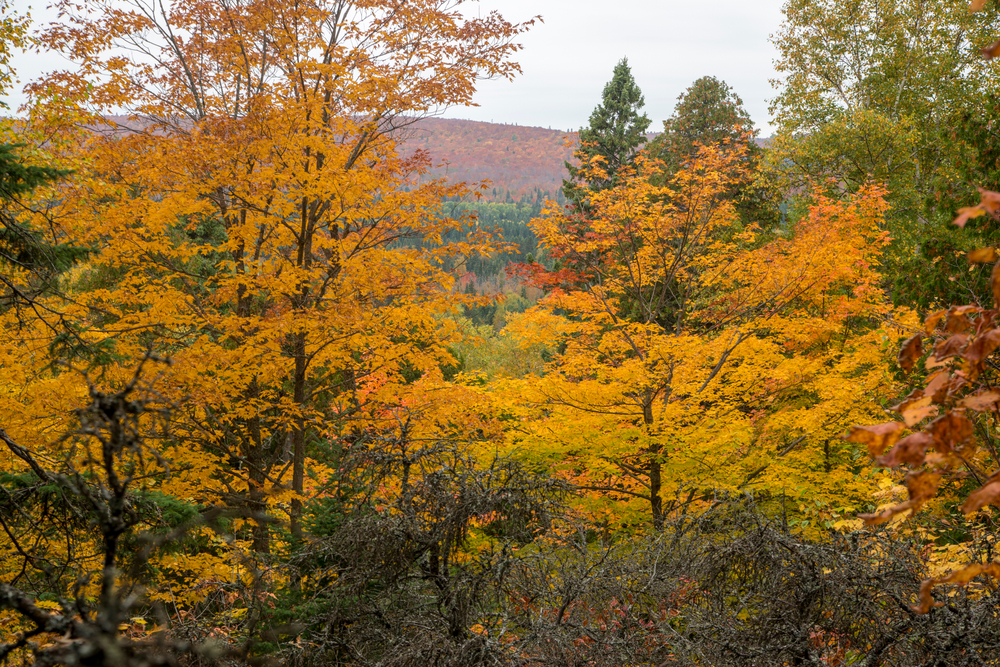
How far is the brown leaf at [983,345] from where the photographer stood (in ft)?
5.17

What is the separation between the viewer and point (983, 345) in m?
1.60

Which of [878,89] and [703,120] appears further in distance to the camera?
[703,120]

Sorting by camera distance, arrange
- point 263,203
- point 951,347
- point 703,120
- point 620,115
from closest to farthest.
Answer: point 951,347 → point 263,203 → point 703,120 → point 620,115

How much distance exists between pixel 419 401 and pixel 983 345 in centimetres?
791

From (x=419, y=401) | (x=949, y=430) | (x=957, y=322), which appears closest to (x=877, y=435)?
(x=949, y=430)

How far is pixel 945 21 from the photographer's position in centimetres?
1888

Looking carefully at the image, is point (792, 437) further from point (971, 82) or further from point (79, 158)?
point (971, 82)

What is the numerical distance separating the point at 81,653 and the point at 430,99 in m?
9.10

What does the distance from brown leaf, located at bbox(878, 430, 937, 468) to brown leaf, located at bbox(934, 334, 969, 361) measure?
0.34 m

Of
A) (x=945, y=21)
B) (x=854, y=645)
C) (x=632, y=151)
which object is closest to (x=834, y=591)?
(x=854, y=645)

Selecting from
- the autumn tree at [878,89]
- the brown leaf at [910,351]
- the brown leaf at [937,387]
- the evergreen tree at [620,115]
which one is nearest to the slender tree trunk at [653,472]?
the brown leaf at [910,351]

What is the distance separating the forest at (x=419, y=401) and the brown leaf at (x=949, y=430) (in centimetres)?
253

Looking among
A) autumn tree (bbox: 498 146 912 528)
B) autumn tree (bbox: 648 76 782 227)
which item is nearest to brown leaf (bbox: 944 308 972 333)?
autumn tree (bbox: 498 146 912 528)

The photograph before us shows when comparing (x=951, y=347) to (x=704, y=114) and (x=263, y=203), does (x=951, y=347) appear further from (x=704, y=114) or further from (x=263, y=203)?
(x=704, y=114)
